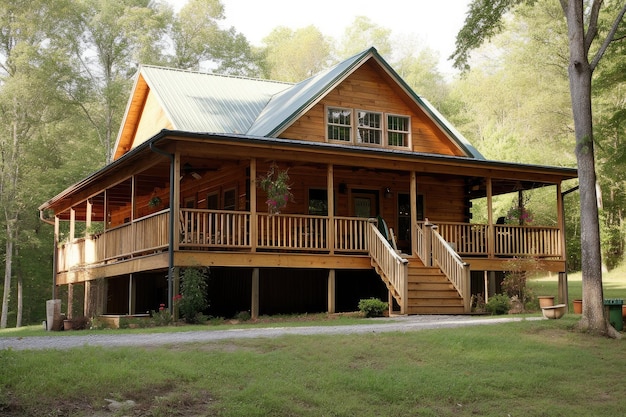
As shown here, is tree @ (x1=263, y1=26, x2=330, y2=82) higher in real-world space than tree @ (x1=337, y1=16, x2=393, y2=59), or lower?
lower

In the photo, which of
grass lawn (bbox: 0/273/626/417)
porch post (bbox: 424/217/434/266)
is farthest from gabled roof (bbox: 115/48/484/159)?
grass lawn (bbox: 0/273/626/417)

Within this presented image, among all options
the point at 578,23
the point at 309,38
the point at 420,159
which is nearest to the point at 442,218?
the point at 420,159

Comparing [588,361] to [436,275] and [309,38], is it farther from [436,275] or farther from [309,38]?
[309,38]

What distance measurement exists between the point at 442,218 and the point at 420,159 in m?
5.33

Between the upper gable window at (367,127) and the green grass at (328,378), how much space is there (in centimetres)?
1204

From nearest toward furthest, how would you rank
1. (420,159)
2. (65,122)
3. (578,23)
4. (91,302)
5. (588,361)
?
→ (588,361) < (578,23) < (420,159) < (91,302) < (65,122)

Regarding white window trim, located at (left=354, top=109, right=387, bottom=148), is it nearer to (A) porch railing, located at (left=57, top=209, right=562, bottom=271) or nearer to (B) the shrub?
(A) porch railing, located at (left=57, top=209, right=562, bottom=271)

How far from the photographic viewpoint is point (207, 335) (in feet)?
46.0

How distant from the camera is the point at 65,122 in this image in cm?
4331

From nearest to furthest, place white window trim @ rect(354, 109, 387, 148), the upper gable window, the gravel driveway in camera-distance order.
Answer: the gravel driveway, the upper gable window, white window trim @ rect(354, 109, 387, 148)

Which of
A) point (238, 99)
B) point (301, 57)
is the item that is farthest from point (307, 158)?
point (301, 57)

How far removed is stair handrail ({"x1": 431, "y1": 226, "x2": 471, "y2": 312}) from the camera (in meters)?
19.8

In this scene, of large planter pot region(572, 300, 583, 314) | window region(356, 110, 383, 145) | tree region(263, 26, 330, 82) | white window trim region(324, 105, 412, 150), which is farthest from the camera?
tree region(263, 26, 330, 82)

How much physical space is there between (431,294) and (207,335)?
305 inches
